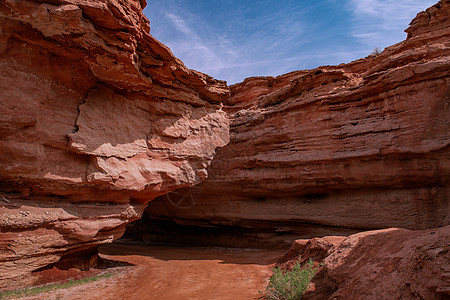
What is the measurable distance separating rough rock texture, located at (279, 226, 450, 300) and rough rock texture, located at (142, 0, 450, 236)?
4470mm

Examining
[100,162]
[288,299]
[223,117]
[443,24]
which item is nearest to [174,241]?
[223,117]

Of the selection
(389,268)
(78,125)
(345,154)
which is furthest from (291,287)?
(345,154)

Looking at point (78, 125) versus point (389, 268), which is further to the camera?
point (78, 125)

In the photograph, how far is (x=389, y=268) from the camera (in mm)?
3256

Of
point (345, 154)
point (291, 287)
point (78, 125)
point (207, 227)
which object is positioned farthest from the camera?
point (207, 227)

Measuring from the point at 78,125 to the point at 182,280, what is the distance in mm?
4337

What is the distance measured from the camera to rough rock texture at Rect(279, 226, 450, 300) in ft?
8.65

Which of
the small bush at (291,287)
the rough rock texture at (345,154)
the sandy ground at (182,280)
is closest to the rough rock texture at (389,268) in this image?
the small bush at (291,287)

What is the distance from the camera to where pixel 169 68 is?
24.1 ft

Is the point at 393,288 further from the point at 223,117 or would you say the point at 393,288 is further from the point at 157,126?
the point at 223,117

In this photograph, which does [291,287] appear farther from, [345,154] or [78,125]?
[345,154]

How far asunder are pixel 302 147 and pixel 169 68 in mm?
5555

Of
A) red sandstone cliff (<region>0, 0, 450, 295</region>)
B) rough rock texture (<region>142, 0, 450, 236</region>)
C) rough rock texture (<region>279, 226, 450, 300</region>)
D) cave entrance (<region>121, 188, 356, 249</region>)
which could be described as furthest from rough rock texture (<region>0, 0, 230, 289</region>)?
rough rock texture (<region>279, 226, 450, 300</region>)

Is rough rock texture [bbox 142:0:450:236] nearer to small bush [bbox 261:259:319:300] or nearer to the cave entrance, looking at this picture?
the cave entrance
